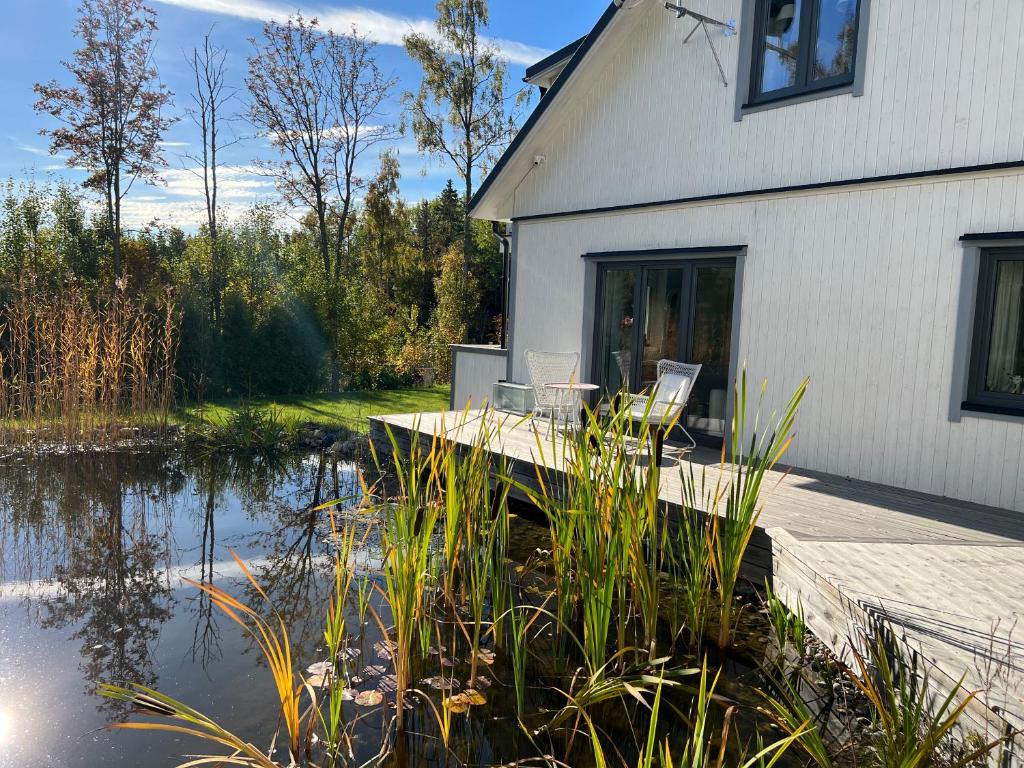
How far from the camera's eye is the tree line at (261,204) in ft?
37.9

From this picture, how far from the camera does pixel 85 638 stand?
12.5 ft

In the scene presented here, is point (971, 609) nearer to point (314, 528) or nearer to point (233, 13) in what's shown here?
point (314, 528)

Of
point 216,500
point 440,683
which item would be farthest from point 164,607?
point 216,500

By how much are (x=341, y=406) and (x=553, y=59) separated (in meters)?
5.71

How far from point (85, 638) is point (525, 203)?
257 inches

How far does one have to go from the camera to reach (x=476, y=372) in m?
9.55

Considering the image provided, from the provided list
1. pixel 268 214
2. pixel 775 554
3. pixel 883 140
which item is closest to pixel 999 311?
pixel 883 140

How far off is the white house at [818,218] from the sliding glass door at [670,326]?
20 millimetres

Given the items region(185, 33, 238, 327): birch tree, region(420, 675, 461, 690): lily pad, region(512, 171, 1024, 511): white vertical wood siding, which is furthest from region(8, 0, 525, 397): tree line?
region(420, 675, 461, 690): lily pad

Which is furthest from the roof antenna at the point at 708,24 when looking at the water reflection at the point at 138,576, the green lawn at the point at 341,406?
the water reflection at the point at 138,576

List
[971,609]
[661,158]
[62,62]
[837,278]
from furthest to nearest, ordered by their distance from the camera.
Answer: [62,62] → [661,158] → [837,278] → [971,609]

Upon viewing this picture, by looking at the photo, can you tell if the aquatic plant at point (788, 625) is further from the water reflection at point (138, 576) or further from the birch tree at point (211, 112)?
the birch tree at point (211, 112)

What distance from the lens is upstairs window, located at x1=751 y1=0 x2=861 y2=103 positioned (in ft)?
18.7

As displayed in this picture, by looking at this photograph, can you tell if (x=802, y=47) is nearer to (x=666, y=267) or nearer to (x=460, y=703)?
(x=666, y=267)
